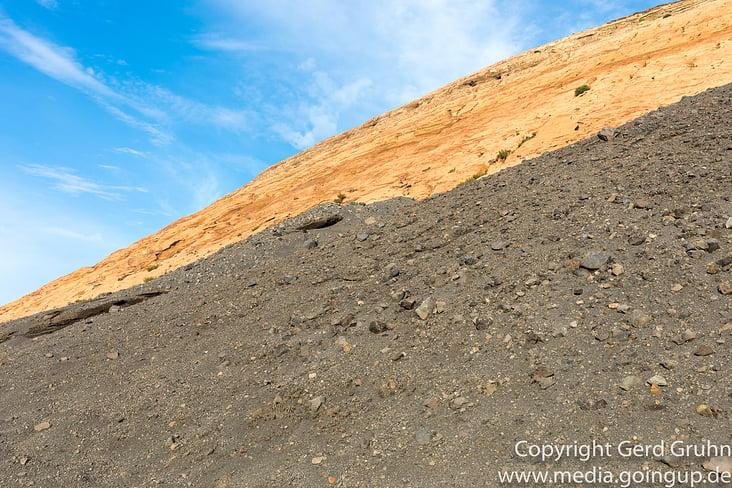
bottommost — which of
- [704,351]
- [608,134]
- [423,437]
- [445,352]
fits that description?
[423,437]

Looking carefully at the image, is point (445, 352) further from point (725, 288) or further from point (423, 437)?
point (725, 288)

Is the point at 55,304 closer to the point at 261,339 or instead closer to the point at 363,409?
the point at 261,339

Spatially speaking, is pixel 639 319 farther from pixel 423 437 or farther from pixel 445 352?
pixel 423 437

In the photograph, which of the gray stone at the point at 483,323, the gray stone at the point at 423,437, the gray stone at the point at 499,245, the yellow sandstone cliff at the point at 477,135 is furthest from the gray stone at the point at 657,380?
the yellow sandstone cliff at the point at 477,135

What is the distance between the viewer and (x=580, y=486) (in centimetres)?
466

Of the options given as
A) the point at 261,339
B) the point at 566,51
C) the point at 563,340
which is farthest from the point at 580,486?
the point at 566,51

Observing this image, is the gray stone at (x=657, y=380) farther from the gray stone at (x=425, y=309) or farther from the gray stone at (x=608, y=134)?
the gray stone at (x=608, y=134)

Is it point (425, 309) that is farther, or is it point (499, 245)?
point (499, 245)

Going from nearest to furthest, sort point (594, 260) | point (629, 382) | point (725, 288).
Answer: point (629, 382), point (725, 288), point (594, 260)

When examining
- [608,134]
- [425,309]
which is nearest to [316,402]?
[425,309]

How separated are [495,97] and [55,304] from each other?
2385 centimetres

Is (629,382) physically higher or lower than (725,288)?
lower

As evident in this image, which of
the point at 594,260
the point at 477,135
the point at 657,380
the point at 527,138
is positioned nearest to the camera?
the point at 657,380

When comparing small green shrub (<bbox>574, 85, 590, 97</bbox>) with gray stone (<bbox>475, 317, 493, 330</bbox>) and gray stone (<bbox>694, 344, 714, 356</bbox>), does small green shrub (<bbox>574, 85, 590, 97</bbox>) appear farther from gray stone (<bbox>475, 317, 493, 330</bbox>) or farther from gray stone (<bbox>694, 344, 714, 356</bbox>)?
gray stone (<bbox>694, 344, 714, 356</bbox>)
